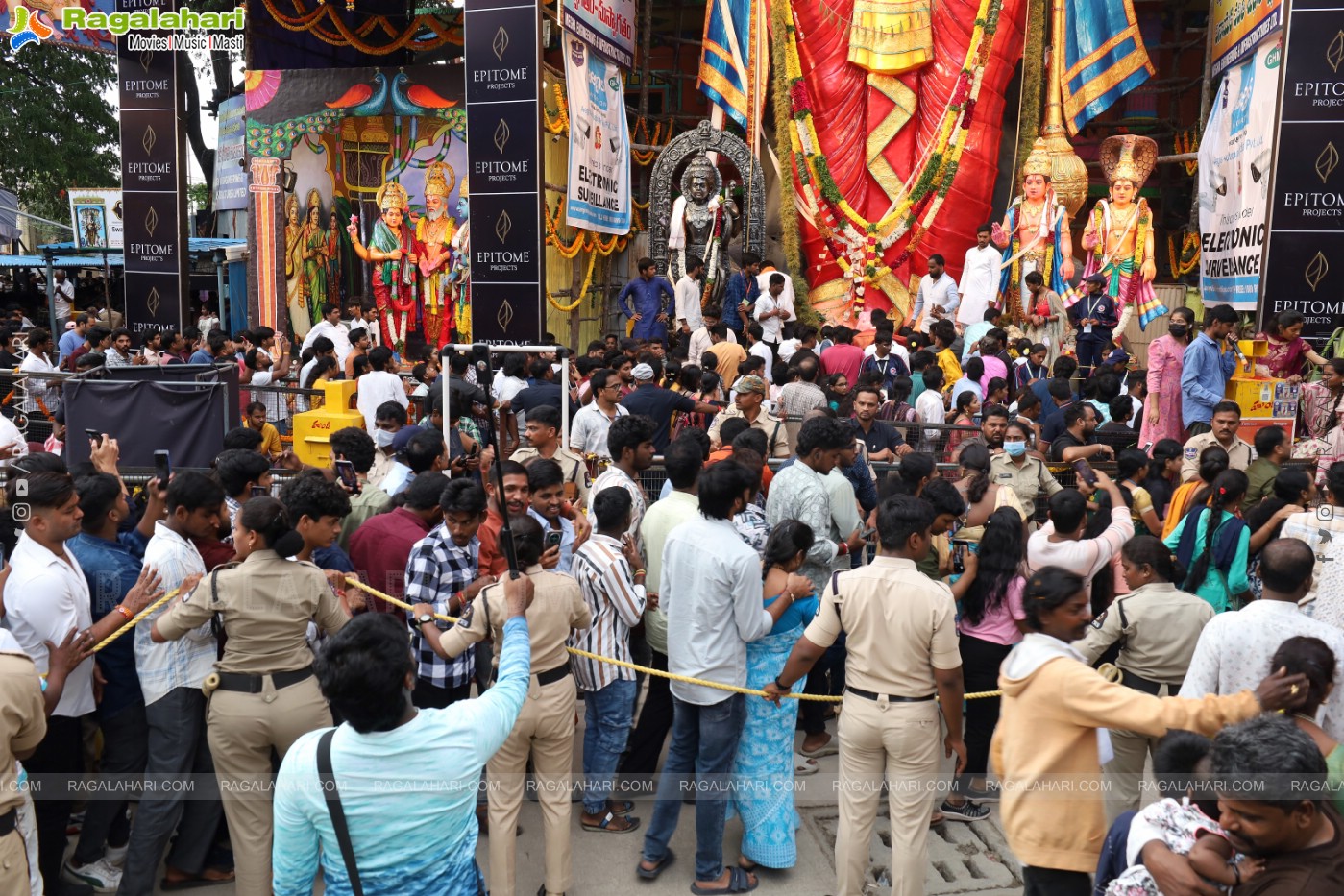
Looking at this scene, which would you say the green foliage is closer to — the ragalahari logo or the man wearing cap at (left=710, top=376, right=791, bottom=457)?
the ragalahari logo

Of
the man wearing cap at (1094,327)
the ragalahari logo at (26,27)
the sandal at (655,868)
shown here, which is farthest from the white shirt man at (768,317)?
the ragalahari logo at (26,27)

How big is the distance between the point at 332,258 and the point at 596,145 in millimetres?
6487

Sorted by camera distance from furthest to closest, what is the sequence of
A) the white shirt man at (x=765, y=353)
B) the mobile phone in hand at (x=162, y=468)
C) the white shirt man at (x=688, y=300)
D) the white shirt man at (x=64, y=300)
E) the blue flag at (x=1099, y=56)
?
1. the white shirt man at (x=64, y=300)
2. the blue flag at (x=1099, y=56)
3. the white shirt man at (x=688, y=300)
4. the white shirt man at (x=765, y=353)
5. the mobile phone in hand at (x=162, y=468)

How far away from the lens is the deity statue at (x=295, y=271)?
17.4m

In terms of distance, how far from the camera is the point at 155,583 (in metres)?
3.98

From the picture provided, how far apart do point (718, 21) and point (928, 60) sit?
9.86 feet

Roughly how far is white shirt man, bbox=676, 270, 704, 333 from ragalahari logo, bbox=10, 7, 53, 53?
9.90 metres

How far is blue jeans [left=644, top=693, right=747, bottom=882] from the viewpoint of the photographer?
4215 mm

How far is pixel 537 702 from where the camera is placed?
13.1ft

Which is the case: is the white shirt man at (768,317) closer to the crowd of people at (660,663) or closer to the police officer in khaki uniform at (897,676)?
the crowd of people at (660,663)

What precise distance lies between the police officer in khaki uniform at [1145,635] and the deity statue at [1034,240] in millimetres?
10019

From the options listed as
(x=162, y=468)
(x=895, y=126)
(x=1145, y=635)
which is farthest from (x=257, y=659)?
(x=895, y=126)

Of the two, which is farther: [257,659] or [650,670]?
[650,670]

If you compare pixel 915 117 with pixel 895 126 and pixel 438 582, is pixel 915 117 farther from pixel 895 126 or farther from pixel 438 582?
pixel 438 582
